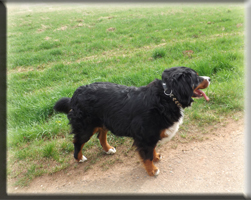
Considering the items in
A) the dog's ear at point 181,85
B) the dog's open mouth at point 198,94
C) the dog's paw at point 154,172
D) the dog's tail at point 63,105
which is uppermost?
the dog's ear at point 181,85

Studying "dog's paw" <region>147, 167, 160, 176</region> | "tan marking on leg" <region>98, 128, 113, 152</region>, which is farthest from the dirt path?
"tan marking on leg" <region>98, 128, 113, 152</region>

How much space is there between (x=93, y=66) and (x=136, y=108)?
5108 mm

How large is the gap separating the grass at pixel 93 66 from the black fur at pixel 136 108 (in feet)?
2.50

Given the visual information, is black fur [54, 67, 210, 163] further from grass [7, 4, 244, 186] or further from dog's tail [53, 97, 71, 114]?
grass [7, 4, 244, 186]

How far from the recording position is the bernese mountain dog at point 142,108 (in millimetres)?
2561

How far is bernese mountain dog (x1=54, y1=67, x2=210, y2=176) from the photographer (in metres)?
2.56

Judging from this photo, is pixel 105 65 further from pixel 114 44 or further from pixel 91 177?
pixel 91 177

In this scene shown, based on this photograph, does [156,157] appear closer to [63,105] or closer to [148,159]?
[148,159]

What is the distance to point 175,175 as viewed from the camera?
2.73 metres

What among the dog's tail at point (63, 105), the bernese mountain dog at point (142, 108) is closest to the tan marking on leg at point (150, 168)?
the bernese mountain dog at point (142, 108)

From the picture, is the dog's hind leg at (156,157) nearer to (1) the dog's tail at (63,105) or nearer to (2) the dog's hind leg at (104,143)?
(2) the dog's hind leg at (104,143)

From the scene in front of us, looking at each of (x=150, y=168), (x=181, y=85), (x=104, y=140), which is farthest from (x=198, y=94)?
(x=104, y=140)

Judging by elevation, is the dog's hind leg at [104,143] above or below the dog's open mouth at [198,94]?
below

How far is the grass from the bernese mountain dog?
2.39 feet
